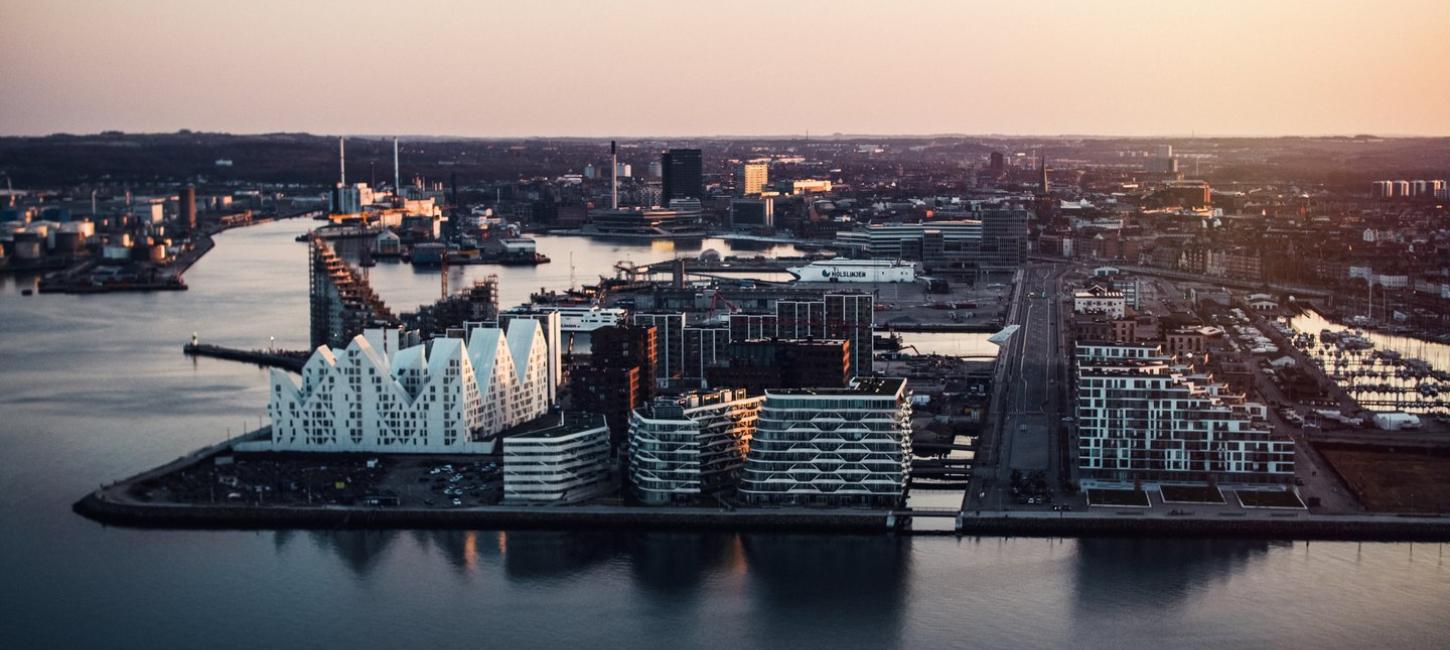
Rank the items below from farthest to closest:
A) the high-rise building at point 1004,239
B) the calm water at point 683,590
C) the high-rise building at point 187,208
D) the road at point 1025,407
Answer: the high-rise building at point 187,208
the high-rise building at point 1004,239
the road at point 1025,407
the calm water at point 683,590

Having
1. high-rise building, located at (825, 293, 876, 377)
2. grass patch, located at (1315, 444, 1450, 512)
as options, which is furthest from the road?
grass patch, located at (1315, 444, 1450, 512)

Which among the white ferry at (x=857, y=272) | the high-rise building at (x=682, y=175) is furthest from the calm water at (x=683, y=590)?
the high-rise building at (x=682, y=175)

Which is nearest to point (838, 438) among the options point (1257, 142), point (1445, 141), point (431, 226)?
point (1445, 141)

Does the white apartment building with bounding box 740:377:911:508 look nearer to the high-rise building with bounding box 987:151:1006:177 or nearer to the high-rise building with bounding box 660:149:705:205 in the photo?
the high-rise building with bounding box 660:149:705:205

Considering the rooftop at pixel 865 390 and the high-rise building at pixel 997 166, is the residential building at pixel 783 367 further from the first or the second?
the high-rise building at pixel 997 166

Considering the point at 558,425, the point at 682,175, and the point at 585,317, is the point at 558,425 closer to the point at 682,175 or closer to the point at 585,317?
the point at 585,317
